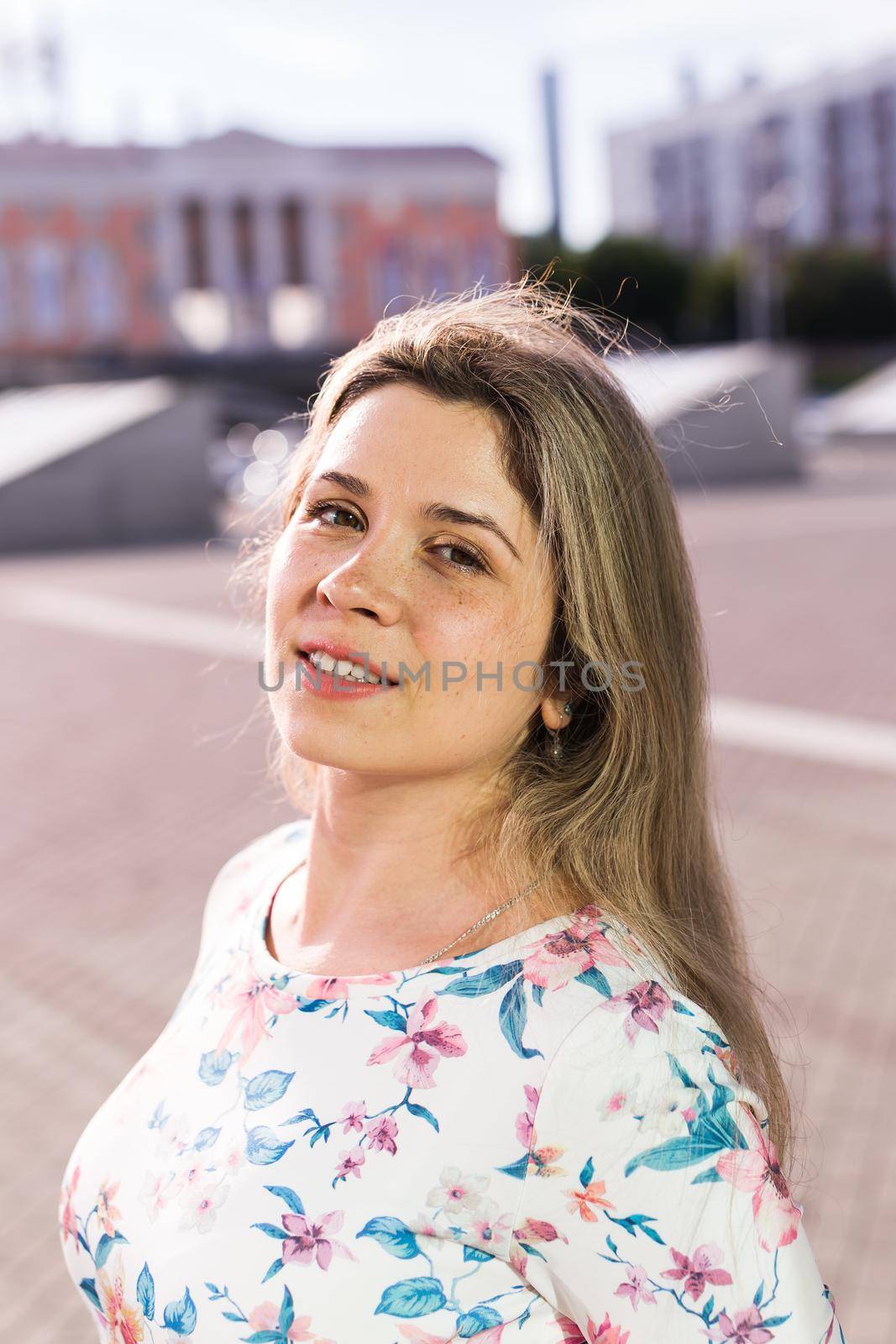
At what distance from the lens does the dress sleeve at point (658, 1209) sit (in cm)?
120

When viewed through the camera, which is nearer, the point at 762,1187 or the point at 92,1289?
the point at 762,1187

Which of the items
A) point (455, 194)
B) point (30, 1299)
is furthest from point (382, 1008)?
point (455, 194)

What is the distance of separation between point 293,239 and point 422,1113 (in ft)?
194

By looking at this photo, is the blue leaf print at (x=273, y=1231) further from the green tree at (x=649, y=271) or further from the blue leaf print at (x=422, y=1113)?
the green tree at (x=649, y=271)

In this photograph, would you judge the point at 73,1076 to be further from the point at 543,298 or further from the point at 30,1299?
the point at 543,298

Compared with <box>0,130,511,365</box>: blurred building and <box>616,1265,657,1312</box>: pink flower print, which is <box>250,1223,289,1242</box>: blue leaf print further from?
<box>0,130,511,365</box>: blurred building

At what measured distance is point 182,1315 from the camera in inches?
52.4

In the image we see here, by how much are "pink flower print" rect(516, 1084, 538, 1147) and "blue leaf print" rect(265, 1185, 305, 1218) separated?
223 millimetres

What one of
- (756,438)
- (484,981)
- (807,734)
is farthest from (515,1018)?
(756,438)

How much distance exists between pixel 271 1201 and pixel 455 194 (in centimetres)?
5719

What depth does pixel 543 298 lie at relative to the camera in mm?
1742

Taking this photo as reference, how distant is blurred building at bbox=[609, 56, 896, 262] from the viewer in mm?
77188

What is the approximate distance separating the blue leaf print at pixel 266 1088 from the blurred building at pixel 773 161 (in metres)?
75.6

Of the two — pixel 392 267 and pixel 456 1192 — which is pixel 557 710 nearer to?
pixel 456 1192
